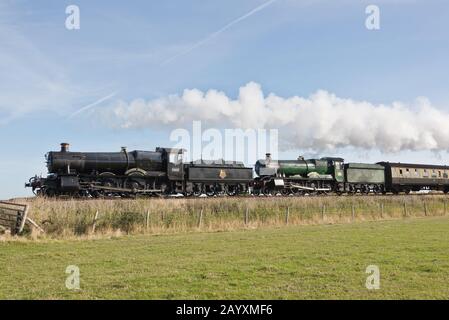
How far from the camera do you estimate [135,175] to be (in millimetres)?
32719

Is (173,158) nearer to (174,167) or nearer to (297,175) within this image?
(174,167)

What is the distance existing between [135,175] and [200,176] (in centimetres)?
553

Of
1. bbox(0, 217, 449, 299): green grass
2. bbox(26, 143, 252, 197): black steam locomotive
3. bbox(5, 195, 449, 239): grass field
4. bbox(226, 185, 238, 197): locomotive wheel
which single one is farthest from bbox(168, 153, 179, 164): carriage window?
bbox(0, 217, 449, 299): green grass

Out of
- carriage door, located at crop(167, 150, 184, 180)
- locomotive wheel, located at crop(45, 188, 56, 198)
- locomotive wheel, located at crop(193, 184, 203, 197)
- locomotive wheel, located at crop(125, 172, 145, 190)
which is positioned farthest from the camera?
locomotive wheel, located at crop(193, 184, 203, 197)

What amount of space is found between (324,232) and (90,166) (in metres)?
17.0

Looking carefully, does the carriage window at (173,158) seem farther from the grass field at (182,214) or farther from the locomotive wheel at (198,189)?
the grass field at (182,214)

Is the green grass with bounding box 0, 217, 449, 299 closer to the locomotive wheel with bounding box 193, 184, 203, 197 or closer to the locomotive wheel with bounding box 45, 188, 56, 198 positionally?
the locomotive wheel with bounding box 45, 188, 56, 198

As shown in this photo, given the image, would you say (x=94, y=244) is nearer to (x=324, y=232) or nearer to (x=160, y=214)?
(x=160, y=214)

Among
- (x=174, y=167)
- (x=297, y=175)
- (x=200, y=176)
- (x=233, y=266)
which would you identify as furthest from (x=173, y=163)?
(x=233, y=266)

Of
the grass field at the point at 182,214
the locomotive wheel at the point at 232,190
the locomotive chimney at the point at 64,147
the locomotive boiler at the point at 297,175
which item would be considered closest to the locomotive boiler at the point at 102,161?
the locomotive chimney at the point at 64,147

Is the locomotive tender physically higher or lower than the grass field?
higher

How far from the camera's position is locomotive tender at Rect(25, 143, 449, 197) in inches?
1208

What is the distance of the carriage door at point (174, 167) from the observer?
34.4m
